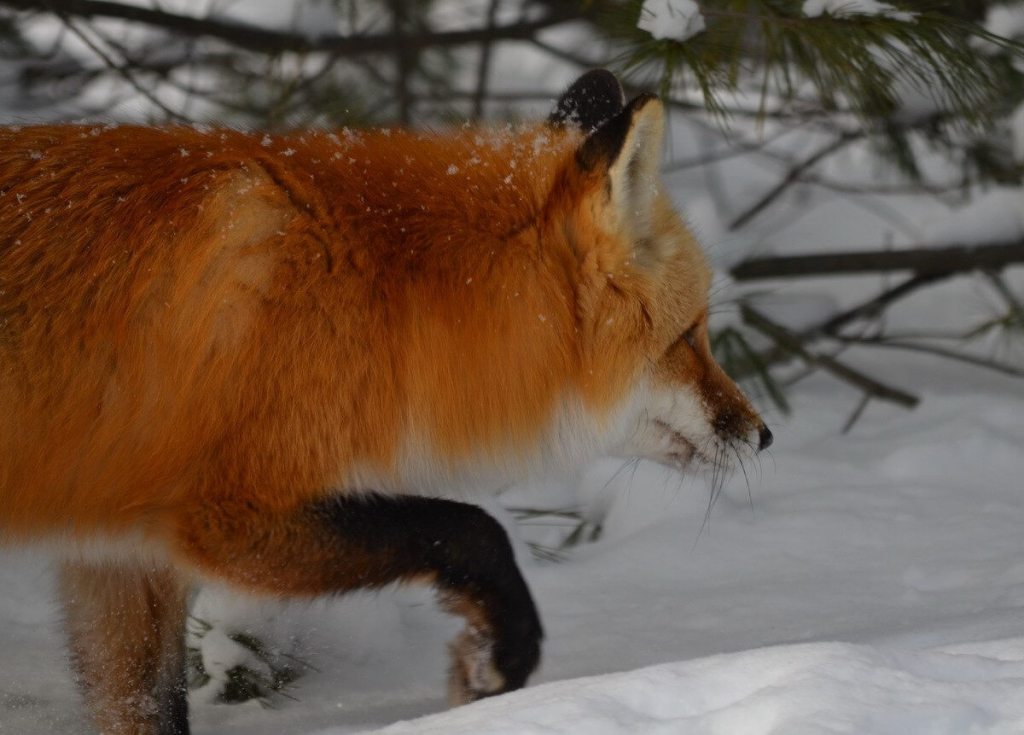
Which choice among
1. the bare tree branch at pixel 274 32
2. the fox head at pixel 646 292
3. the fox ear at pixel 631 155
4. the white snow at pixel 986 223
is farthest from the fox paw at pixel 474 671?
the white snow at pixel 986 223

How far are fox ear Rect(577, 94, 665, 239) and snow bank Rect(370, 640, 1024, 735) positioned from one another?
2.81ft

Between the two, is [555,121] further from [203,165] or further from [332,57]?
[332,57]

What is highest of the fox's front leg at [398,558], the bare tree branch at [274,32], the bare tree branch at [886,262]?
the bare tree branch at [274,32]

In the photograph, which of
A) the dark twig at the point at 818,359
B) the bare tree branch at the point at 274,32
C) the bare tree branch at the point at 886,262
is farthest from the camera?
the bare tree branch at the point at 886,262

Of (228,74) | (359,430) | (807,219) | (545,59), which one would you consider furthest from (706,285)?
(545,59)

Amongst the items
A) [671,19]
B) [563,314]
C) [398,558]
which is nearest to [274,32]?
[671,19]

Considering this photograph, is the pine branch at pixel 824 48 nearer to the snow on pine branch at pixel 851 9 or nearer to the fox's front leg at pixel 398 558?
the snow on pine branch at pixel 851 9

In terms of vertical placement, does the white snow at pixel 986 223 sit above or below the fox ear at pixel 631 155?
above

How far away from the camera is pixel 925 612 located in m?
2.64

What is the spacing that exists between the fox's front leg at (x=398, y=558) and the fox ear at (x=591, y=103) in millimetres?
914

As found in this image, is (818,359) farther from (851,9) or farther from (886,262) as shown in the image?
(851,9)

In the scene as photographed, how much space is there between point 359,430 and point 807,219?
16.2 ft

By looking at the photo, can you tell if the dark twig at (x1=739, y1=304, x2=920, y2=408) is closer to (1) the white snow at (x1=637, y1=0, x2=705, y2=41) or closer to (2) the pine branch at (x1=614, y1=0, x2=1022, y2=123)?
(2) the pine branch at (x1=614, y1=0, x2=1022, y2=123)

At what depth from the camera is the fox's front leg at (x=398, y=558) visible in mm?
2031
